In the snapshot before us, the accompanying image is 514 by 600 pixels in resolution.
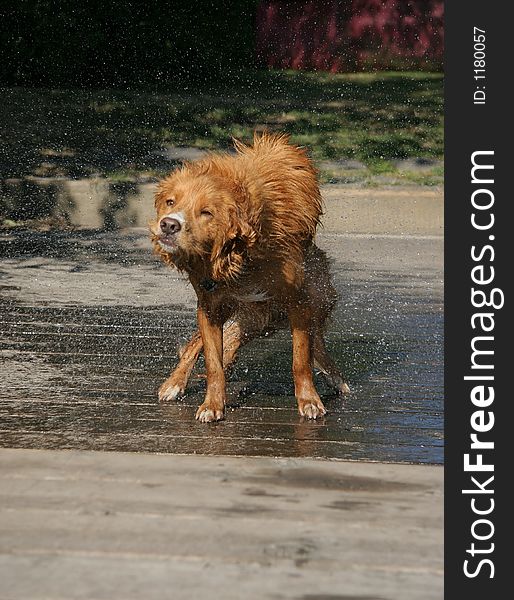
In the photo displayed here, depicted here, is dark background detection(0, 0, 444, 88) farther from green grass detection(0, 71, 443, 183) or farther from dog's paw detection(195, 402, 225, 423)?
dog's paw detection(195, 402, 225, 423)

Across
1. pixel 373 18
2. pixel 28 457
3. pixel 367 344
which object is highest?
pixel 373 18

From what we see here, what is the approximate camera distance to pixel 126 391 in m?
5.98

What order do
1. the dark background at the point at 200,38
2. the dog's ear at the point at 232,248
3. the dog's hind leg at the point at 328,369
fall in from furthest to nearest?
the dark background at the point at 200,38 → the dog's hind leg at the point at 328,369 → the dog's ear at the point at 232,248

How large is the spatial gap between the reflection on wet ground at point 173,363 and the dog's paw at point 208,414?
5cm

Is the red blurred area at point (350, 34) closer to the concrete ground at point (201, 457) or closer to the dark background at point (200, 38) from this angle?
the dark background at point (200, 38)

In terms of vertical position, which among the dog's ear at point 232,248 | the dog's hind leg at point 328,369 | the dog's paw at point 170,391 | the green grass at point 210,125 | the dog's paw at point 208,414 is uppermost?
the green grass at point 210,125

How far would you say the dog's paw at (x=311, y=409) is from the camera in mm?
5496

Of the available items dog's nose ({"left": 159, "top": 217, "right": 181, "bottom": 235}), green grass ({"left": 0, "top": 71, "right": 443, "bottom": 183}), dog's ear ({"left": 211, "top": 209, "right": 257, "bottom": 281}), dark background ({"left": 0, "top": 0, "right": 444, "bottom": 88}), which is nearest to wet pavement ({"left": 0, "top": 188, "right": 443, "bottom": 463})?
dog's ear ({"left": 211, "top": 209, "right": 257, "bottom": 281})

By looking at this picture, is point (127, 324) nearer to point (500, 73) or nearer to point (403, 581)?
point (500, 73)

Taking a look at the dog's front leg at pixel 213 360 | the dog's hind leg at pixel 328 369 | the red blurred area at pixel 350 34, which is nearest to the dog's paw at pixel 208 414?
the dog's front leg at pixel 213 360

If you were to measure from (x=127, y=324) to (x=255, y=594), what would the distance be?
4553mm

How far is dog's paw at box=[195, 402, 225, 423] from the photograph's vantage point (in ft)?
17.8

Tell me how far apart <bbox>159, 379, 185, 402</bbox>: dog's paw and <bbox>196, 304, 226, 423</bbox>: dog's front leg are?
337 millimetres

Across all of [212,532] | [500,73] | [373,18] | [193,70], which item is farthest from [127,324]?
[373,18]
